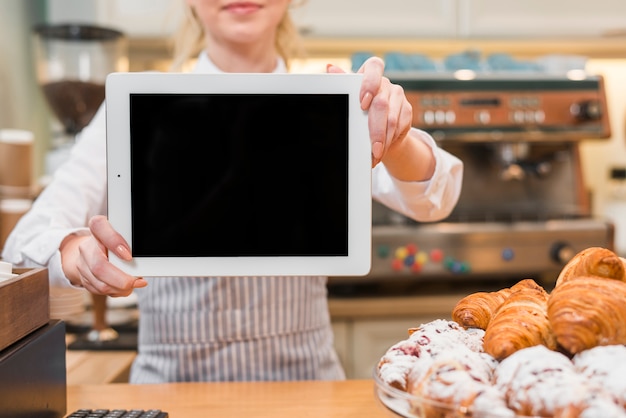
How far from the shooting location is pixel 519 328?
55 centimetres

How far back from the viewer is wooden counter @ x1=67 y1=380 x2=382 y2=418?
747 mm

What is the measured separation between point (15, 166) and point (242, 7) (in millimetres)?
774

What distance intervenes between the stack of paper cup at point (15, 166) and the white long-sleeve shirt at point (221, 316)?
0.48 metres

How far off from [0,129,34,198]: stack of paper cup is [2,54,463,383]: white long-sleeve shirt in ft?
1.56

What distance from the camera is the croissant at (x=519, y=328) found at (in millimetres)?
538

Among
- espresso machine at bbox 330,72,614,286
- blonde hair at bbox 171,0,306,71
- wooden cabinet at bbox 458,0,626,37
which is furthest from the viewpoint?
wooden cabinet at bbox 458,0,626,37

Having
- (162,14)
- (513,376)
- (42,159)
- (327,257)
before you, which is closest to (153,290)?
(327,257)

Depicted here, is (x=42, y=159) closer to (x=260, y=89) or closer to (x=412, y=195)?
(x=412, y=195)

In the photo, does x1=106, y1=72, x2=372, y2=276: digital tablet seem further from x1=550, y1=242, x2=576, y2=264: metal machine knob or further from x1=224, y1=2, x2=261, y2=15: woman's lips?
x1=550, y1=242, x2=576, y2=264: metal machine knob

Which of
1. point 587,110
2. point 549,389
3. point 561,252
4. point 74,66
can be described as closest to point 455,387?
point 549,389

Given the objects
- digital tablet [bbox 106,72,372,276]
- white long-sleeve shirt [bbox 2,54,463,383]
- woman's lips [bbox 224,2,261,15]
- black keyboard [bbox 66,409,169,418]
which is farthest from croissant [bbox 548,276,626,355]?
woman's lips [bbox 224,2,261,15]

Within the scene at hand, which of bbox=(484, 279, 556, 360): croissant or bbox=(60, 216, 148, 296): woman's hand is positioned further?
bbox=(60, 216, 148, 296): woman's hand

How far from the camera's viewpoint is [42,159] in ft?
7.16

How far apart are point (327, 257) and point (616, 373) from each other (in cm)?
29
